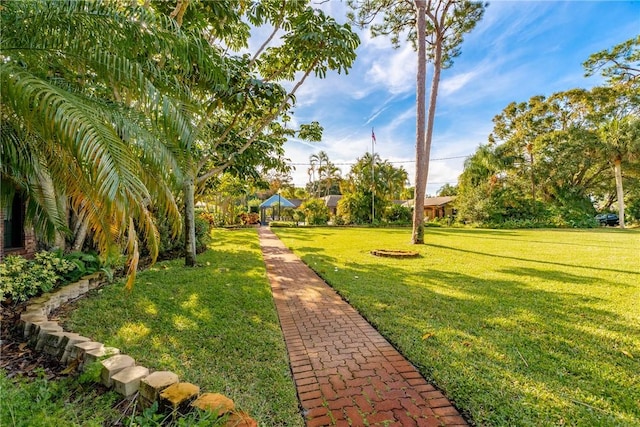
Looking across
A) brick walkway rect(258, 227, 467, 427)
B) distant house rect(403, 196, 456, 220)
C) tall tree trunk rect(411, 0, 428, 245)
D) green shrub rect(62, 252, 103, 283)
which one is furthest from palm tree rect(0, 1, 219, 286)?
distant house rect(403, 196, 456, 220)

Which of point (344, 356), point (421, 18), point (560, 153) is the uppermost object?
point (421, 18)

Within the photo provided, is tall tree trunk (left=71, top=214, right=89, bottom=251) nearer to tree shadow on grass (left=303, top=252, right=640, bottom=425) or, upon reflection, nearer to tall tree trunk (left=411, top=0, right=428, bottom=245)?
tree shadow on grass (left=303, top=252, right=640, bottom=425)

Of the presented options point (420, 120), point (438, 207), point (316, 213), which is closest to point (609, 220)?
point (438, 207)

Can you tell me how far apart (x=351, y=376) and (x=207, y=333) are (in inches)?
77.0

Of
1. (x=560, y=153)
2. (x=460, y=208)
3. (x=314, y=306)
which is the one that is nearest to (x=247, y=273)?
(x=314, y=306)

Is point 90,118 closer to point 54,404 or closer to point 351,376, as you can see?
point 54,404

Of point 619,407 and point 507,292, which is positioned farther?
point 507,292

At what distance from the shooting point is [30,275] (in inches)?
176

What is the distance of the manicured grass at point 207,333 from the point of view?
260cm

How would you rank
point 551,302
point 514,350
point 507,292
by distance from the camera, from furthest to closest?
point 507,292 < point 551,302 < point 514,350

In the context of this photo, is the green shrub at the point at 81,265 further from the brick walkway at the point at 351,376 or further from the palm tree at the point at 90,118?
the brick walkway at the point at 351,376

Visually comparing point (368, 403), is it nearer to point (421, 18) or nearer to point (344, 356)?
point (344, 356)

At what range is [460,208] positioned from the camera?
28516 mm

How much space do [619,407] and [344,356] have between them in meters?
2.37
